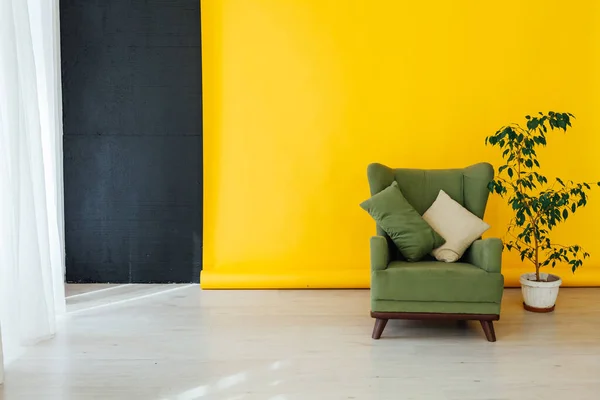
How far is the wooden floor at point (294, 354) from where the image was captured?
3004mm

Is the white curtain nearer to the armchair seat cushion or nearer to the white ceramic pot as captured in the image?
the armchair seat cushion

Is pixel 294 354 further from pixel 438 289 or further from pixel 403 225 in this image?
pixel 403 225

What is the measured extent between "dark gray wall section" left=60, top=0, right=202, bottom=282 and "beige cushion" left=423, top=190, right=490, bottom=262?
6.38ft

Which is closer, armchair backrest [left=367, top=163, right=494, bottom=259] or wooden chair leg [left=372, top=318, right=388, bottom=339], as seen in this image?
wooden chair leg [left=372, top=318, right=388, bottom=339]

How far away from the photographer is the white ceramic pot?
4.20m

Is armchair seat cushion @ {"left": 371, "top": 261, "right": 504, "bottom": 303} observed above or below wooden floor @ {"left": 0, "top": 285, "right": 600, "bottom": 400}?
above

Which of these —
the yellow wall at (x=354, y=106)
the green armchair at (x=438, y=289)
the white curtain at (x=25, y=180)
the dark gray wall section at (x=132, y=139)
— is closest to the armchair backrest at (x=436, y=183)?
the green armchair at (x=438, y=289)

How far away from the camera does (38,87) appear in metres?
3.96

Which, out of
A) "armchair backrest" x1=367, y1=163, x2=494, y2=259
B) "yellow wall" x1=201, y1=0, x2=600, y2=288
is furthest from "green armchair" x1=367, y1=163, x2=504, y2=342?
"yellow wall" x1=201, y1=0, x2=600, y2=288

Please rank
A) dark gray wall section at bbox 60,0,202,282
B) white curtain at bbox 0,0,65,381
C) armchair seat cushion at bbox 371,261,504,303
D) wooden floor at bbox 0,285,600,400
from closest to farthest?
wooden floor at bbox 0,285,600,400
white curtain at bbox 0,0,65,381
armchair seat cushion at bbox 371,261,504,303
dark gray wall section at bbox 60,0,202,282

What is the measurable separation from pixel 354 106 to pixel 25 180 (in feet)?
8.45

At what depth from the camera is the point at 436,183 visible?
14.1 feet

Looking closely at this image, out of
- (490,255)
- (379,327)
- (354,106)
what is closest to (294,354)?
(379,327)

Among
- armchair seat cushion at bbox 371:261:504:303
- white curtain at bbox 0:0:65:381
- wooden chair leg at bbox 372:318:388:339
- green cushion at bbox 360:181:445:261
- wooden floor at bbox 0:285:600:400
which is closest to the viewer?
wooden floor at bbox 0:285:600:400
